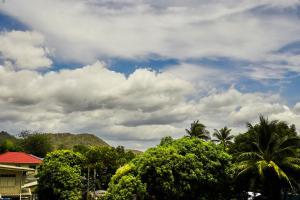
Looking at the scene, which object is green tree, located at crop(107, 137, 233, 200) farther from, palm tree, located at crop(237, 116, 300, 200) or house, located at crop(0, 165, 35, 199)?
house, located at crop(0, 165, 35, 199)

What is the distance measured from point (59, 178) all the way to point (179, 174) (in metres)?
14.9

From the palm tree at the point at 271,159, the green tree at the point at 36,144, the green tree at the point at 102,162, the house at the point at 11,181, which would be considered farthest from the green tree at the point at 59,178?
the green tree at the point at 36,144

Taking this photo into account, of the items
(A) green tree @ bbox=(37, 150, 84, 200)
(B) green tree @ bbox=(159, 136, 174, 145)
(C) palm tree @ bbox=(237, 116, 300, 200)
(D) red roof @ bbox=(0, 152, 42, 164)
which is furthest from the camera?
(D) red roof @ bbox=(0, 152, 42, 164)

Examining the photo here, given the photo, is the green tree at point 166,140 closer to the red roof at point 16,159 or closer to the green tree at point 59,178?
the green tree at point 59,178

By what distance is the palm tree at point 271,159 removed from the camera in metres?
39.1

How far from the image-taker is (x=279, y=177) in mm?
37906

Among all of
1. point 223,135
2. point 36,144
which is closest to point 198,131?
point 223,135

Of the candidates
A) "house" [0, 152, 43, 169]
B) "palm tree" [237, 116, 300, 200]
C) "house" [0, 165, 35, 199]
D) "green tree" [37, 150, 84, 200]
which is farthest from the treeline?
"house" [0, 152, 43, 169]

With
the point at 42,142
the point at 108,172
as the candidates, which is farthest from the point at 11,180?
the point at 42,142

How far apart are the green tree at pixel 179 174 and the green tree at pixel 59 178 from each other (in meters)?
8.69

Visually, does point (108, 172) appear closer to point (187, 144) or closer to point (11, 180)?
point (11, 180)

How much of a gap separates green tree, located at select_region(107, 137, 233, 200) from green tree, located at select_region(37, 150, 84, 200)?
869cm

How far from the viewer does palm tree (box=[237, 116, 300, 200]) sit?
1539 inches

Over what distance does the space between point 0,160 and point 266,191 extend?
129 feet
